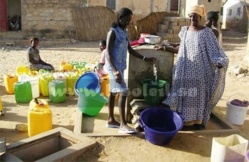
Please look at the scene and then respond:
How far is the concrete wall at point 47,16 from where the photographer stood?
50.2 feet

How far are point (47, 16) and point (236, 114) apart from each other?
504 inches

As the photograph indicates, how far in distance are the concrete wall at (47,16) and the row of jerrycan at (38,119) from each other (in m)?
12.2

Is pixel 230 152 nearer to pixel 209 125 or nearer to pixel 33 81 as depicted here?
pixel 209 125

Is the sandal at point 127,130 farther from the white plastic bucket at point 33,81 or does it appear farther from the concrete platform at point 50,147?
the white plastic bucket at point 33,81

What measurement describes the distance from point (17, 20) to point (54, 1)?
3.08 m

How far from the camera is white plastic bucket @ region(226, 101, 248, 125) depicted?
4.73m

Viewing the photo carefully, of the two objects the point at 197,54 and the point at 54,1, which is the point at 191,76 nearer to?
the point at 197,54

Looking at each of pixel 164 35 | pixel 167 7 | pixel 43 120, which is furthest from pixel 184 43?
pixel 167 7

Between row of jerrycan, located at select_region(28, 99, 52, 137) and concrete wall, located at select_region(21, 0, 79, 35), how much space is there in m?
12.2

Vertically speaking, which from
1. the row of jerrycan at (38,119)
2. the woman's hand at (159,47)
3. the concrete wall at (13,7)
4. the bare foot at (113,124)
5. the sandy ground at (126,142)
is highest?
the concrete wall at (13,7)

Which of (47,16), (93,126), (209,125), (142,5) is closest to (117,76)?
(93,126)

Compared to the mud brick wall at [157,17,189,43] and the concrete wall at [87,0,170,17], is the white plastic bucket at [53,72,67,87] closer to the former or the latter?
the mud brick wall at [157,17,189,43]

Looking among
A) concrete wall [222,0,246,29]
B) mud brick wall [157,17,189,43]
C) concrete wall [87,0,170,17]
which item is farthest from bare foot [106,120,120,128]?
concrete wall [222,0,246,29]

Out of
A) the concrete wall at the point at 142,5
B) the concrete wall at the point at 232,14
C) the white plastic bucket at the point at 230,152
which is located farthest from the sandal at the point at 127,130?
the concrete wall at the point at 232,14
